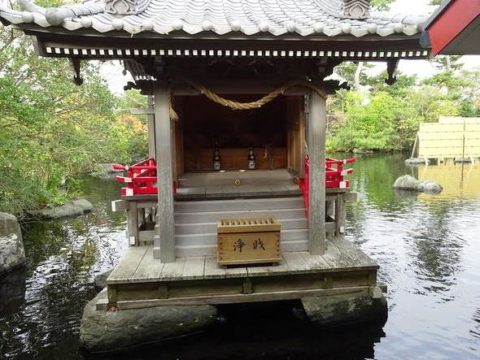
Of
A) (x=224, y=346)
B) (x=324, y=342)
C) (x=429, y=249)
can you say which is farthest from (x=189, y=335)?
(x=429, y=249)

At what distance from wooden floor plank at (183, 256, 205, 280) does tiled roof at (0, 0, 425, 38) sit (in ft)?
11.8

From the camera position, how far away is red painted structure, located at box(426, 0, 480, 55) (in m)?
2.59

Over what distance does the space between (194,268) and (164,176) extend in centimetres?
162

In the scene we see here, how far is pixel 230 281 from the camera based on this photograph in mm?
6449

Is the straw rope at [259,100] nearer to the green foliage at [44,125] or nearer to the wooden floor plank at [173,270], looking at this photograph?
the wooden floor plank at [173,270]

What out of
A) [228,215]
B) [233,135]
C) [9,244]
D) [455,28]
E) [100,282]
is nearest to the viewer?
[455,28]

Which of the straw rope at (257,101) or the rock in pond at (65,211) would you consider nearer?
the straw rope at (257,101)

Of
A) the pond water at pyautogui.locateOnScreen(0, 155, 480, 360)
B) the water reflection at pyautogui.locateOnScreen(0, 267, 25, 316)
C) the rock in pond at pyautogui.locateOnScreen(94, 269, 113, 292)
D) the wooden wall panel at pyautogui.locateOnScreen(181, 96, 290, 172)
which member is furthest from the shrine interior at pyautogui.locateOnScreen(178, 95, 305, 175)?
the water reflection at pyautogui.locateOnScreen(0, 267, 25, 316)

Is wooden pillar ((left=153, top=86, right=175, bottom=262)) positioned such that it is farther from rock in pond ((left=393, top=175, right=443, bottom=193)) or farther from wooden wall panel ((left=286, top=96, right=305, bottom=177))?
rock in pond ((left=393, top=175, right=443, bottom=193))

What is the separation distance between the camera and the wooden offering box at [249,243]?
6516 millimetres

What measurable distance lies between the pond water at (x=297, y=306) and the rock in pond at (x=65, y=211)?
57 centimetres

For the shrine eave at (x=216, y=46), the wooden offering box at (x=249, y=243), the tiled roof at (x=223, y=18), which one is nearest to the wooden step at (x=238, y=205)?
the wooden offering box at (x=249, y=243)

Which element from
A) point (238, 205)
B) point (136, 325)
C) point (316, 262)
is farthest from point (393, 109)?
point (136, 325)

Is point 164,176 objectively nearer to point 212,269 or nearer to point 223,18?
point 212,269
